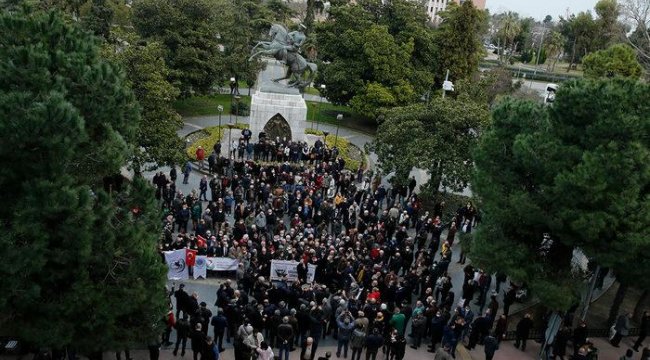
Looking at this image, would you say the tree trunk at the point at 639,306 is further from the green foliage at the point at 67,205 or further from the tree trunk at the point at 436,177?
the green foliage at the point at 67,205

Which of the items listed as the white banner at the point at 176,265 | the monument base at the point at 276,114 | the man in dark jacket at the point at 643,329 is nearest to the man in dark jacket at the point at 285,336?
the white banner at the point at 176,265

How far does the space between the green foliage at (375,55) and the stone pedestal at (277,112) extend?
8.64 m

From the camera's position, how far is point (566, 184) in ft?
49.5

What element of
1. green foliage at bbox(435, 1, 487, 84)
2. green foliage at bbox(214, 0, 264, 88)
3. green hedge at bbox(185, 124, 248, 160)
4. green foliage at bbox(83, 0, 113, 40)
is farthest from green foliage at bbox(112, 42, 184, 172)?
green foliage at bbox(435, 1, 487, 84)

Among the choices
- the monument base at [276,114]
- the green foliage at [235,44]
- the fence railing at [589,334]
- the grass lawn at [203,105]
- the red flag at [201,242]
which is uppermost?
the green foliage at [235,44]

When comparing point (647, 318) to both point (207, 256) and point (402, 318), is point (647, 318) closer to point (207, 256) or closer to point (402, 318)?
point (402, 318)

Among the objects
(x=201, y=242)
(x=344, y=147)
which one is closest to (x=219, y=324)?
(x=201, y=242)

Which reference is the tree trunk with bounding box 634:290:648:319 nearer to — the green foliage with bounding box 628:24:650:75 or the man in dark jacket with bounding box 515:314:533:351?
the man in dark jacket with bounding box 515:314:533:351

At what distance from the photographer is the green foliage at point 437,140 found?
25.4 metres

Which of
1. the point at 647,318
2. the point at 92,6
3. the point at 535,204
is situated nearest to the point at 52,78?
the point at 535,204

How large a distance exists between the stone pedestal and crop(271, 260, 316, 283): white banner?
52.8ft

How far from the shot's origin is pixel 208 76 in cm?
3909

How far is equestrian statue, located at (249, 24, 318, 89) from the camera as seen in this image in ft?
106

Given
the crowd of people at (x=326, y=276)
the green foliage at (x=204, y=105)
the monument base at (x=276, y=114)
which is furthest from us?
the green foliage at (x=204, y=105)
